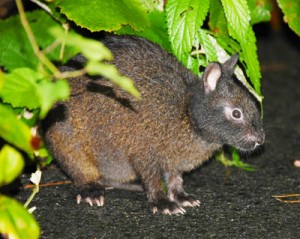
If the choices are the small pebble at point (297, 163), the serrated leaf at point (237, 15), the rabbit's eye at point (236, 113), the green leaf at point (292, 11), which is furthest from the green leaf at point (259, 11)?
the small pebble at point (297, 163)

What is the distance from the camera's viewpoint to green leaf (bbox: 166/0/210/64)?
509cm

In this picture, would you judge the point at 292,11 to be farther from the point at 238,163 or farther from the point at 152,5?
the point at 238,163

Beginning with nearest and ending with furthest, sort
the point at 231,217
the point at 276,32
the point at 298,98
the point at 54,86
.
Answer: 1. the point at 54,86
2. the point at 231,217
3. the point at 298,98
4. the point at 276,32

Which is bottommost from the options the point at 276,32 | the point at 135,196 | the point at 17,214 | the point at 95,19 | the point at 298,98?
the point at 276,32

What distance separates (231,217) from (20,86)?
2.11 m

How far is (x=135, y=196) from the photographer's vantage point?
5395 millimetres

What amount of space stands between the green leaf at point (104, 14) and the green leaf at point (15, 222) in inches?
83.4

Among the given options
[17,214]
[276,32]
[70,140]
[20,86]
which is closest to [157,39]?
[70,140]

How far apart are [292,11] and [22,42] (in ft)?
6.91

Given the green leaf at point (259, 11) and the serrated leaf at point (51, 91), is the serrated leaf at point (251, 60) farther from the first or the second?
the serrated leaf at point (51, 91)

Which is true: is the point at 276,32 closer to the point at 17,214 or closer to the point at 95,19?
the point at 95,19

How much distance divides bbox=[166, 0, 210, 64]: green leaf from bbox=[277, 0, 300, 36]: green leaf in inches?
28.3

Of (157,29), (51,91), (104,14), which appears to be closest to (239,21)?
(157,29)

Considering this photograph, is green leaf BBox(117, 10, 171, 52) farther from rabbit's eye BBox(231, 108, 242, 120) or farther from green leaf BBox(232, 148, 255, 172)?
green leaf BBox(232, 148, 255, 172)
